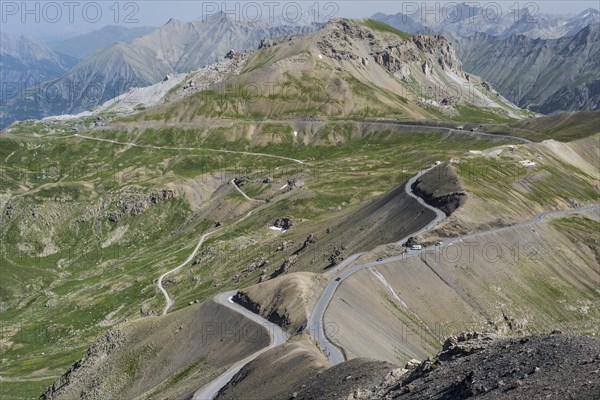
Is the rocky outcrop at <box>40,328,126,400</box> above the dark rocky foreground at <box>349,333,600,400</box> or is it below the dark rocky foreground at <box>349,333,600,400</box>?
below

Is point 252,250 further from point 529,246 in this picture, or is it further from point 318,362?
point 318,362

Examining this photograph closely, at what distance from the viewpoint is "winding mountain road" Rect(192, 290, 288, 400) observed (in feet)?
229

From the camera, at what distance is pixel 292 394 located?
194 feet

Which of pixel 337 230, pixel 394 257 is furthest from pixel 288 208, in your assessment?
pixel 394 257

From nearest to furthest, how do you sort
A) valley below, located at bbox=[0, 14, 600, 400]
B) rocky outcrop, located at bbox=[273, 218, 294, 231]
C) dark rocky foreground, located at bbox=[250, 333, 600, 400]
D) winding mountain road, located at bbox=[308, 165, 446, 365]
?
dark rocky foreground, located at bbox=[250, 333, 600, 400] < valley below, located at bbox=[0, 14, 600, 400] < winding mountain road, located at bbox=[308, 165, 446, 365] < rocky outcrop, located at bbox=[273, 218, 294, 231]

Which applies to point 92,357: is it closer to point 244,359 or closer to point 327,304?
point 244,359

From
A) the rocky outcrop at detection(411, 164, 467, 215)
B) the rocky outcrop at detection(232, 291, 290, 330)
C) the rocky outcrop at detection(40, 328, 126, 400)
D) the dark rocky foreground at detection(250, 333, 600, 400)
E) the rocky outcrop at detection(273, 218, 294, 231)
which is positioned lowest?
the rocky outcrop at detection(273, 218, 294, 231)

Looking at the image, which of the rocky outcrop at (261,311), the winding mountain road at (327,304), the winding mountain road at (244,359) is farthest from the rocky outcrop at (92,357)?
the winding mountain road at (327,304)

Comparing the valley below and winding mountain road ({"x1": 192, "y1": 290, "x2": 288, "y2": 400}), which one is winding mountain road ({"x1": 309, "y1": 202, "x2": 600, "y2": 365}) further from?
winding mountain road ({"x1": 192, "y1": 290, "x2": 288, "y2": 400})

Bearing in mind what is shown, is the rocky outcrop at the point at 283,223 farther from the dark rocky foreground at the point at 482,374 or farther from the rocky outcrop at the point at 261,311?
the dark rocky foreground at the point at 482,374

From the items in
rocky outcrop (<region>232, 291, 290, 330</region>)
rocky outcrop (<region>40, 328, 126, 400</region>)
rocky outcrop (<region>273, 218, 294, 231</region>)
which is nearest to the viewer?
rocky outcrop (<region>232, 291, 290, 330</region>)

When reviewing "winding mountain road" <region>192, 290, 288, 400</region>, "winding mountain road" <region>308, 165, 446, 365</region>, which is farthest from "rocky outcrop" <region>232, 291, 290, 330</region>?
"winding mountain road" <region>308, 165, 446, 365</region>

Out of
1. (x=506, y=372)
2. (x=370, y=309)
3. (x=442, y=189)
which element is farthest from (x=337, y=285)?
(x=442, y=189)

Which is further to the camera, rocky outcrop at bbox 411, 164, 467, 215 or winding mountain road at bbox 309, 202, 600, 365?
rocky outcrop at bbox 411, 164, 467, 215
